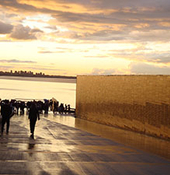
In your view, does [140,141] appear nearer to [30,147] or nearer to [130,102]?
[130,102]

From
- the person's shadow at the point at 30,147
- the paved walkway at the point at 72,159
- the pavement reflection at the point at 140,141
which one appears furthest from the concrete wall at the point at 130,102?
the person's shadow at the point at 30,147

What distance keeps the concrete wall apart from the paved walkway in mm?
6781

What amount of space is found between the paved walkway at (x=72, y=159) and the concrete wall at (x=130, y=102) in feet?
22.2

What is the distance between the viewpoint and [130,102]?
83.8ft

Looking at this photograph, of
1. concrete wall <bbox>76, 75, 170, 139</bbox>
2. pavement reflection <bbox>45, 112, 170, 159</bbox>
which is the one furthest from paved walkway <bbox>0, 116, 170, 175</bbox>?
concrete wall <bbox>76, 75, 170, 139</bbox>

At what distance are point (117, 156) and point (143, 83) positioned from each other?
1178 centimetres

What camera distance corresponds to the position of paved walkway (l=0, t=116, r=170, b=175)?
9.97 m

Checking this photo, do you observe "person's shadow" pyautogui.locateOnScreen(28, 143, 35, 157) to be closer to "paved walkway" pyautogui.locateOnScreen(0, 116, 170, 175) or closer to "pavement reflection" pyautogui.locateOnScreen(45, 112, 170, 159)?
"paved walkway" pyautogui.locateOnScreen(0, 116, 170, 175)

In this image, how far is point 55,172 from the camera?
9.64 metres

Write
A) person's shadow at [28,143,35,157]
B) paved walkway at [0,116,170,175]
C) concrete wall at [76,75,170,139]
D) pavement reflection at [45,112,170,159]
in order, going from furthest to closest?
1. concrete wall at [76,75,170,139]
2. pavement reflection at [45,112,170,159]
3. person's shadow at [28,143,35,157]
4. paved walkway at [0,116,170,175]

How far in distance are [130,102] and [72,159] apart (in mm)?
14430

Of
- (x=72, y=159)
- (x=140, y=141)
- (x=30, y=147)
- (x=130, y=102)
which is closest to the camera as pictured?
(x=72, y=159)

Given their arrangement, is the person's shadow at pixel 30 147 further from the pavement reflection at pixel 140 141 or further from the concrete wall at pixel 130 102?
the concrete wall at pixel 130 102

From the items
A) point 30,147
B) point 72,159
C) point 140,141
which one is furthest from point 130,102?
point 72,159
